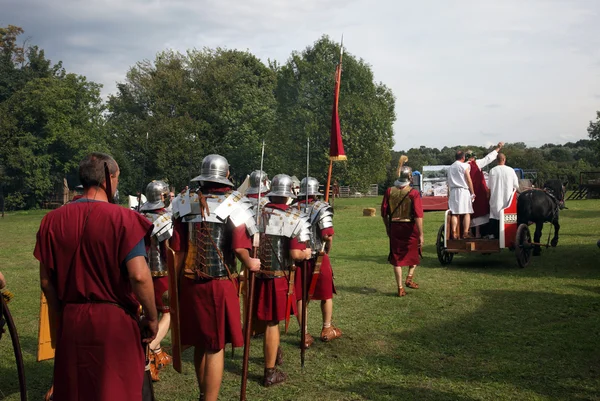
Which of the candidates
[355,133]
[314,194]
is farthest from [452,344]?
[355,133]

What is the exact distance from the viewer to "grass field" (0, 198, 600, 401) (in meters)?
5.13

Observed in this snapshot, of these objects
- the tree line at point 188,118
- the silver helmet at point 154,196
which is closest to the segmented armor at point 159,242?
the silver helmet at point 154,196

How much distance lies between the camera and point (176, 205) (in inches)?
181

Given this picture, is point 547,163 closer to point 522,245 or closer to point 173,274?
point 522,245

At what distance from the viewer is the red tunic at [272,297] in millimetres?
5422

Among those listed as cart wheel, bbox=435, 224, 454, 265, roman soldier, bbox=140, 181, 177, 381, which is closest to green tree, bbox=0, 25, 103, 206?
cart wheel, bbox=435, 224, 454, 265

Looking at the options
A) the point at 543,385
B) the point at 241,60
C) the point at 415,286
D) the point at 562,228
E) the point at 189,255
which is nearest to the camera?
the point at 189,255

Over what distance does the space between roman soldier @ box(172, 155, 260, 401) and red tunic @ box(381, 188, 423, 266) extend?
16.1 ft

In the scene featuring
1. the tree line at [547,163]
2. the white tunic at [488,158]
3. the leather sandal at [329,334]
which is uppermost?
the tree line at [547,163]

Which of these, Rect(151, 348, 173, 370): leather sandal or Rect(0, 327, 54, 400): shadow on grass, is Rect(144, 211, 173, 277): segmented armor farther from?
Rect(0, 327, 54, 400): shadow on grass

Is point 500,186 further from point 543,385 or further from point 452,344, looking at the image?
point 543,385

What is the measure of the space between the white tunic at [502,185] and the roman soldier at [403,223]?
111 inches

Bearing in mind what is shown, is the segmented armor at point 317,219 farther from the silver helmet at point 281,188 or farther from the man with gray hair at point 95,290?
the man with gray hair at point 95,290

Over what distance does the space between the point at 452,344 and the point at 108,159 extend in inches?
184
